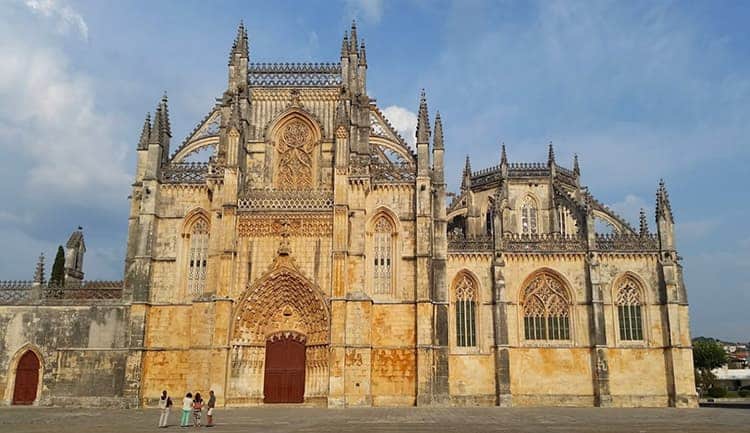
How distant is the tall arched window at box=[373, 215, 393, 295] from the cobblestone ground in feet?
21.8

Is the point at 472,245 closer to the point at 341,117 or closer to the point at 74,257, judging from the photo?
the point at 341,117

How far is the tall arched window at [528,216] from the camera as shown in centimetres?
4400

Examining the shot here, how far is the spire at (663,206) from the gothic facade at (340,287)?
11cm

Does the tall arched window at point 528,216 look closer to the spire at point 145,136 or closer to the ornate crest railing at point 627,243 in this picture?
the ornate crest railing at point 627,243

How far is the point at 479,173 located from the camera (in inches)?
1844

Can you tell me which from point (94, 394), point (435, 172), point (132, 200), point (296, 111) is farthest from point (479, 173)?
point (94, 394)

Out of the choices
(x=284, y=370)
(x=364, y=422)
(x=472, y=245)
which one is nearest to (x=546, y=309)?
(x=472, y=245)

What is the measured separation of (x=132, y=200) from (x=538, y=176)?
27087 mm

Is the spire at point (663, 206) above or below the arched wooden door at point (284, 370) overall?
above

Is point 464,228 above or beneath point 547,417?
above

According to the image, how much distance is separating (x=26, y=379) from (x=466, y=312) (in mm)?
23181

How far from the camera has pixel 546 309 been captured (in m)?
35.1

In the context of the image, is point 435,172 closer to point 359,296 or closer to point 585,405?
point 359,296

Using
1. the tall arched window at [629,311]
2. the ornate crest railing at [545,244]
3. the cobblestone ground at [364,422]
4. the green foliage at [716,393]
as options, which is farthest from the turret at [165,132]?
the green foliage at [716,393]
